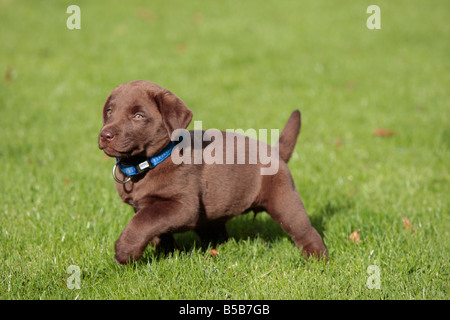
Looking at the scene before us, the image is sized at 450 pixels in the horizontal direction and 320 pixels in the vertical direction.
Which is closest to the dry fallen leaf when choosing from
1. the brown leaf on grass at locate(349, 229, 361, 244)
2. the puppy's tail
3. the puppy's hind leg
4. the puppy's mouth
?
the brown leaf on grass at locate(349, 229, 361, 244)

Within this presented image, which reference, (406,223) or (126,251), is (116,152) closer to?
(126,251)

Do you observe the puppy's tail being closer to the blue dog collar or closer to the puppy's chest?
the blue dog collar

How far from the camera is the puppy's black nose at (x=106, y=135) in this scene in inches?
121

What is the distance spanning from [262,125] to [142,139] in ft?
13.5

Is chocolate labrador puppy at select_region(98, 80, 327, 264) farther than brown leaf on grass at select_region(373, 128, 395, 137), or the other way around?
brown leaf on grass at select_region(373, 128, 395, 137)

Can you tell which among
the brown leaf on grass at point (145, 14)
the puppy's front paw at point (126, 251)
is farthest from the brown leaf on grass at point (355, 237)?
the brown leaf on grass at point (145, 14)

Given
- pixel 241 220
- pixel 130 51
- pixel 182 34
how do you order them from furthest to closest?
pixel 182 34 < pixel 130 51 < pixel 241 220

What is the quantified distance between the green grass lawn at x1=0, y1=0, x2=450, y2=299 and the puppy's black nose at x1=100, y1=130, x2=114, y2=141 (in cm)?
90

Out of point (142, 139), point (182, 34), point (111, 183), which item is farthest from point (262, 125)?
point (182, 34)

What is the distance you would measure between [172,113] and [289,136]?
1153 millimetres

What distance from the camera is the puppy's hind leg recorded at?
3.62 m

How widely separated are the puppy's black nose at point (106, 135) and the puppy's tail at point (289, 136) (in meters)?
1.45
